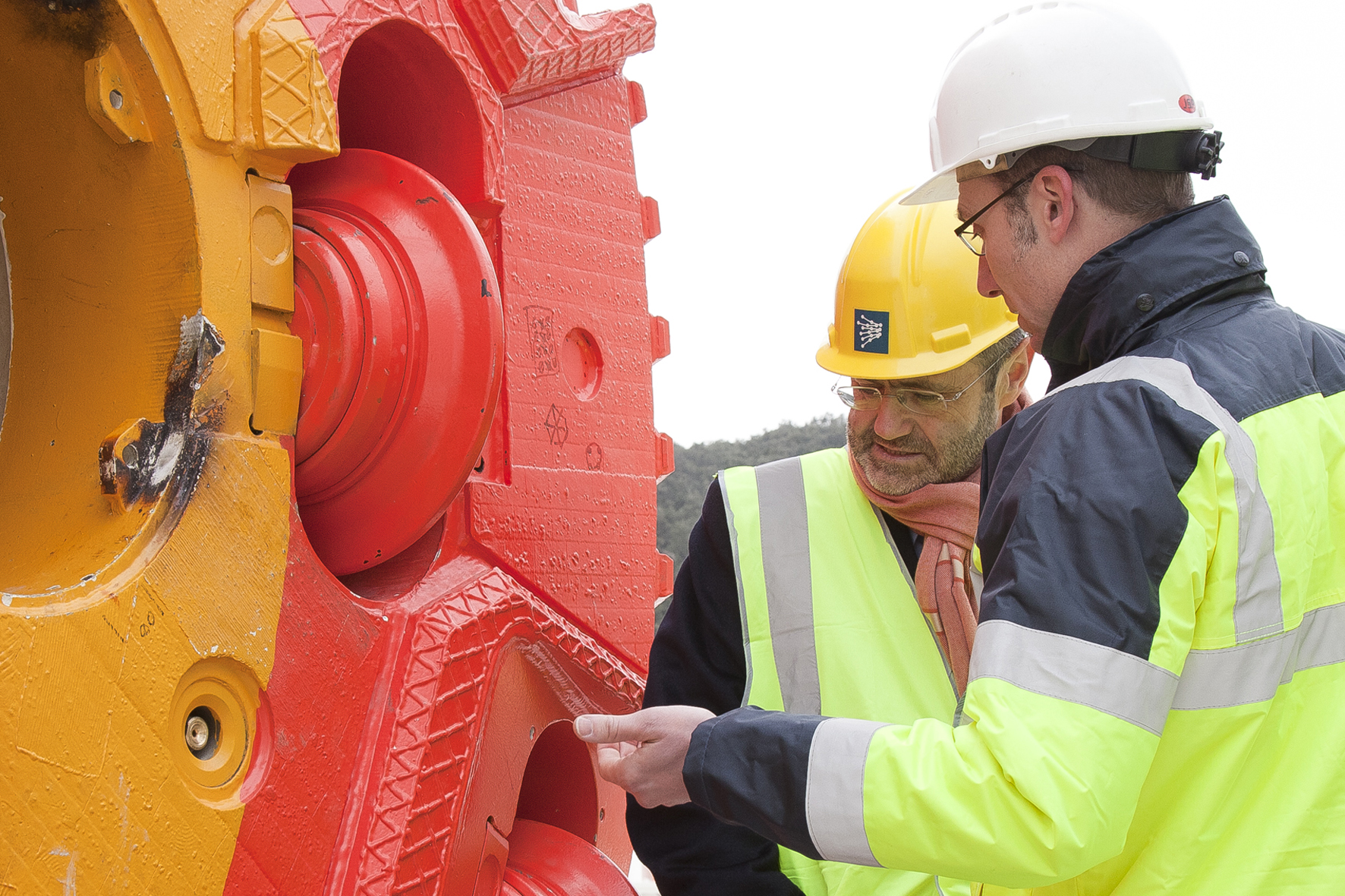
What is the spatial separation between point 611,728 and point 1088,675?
62cm

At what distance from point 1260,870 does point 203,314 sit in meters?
1.24

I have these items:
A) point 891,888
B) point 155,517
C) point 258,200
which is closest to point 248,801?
point 155,517

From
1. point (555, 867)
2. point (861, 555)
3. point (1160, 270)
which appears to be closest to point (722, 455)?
point (861, 555)

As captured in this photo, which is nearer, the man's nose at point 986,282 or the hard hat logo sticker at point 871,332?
the man's nose at point 986,282

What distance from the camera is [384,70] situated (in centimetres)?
171

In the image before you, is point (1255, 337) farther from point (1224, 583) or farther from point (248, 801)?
point (248, 801)

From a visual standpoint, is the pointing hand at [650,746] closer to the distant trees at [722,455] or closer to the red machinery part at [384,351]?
the red machinery part at [384,351]

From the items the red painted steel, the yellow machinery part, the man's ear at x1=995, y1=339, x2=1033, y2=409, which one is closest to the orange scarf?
the man's ear at x1=995, y1=339, x2=1033, y2=409

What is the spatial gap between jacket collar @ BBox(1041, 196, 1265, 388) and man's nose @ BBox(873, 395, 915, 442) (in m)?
0.84

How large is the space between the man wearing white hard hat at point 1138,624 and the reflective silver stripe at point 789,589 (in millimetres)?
611

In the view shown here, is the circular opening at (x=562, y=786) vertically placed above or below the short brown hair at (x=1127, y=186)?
below

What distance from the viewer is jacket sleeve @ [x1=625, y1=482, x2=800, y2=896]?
72.6 inches

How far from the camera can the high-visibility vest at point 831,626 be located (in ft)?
6.10

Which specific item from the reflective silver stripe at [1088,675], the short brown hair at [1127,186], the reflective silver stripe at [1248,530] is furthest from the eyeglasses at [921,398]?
the reflective silver stripe at [1088,675]
